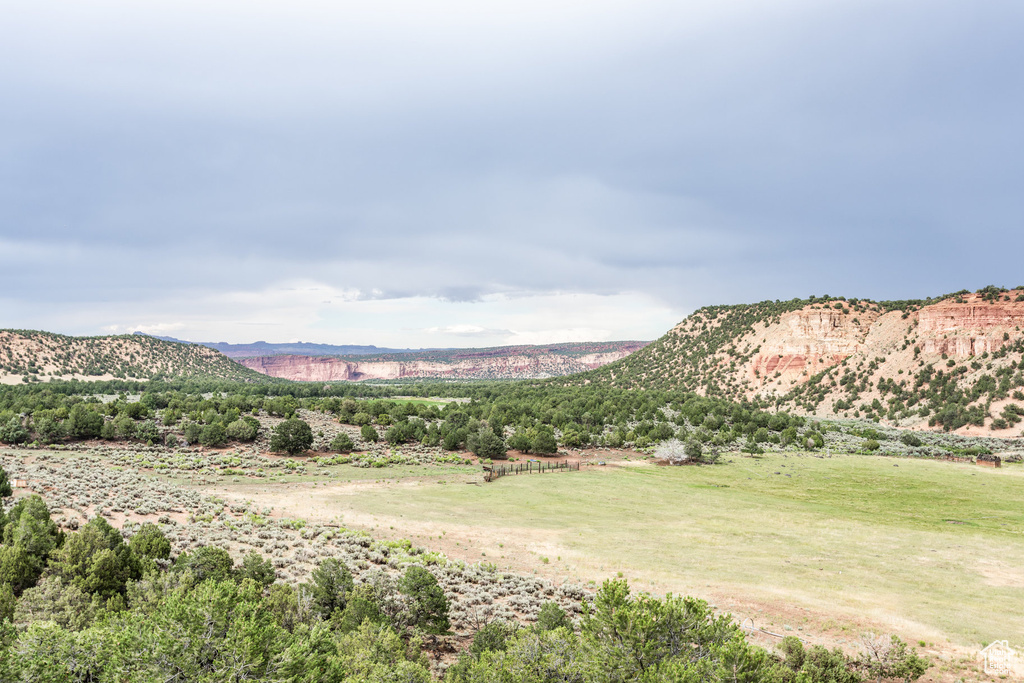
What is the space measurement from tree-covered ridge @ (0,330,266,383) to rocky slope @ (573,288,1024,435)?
119318 millimetres

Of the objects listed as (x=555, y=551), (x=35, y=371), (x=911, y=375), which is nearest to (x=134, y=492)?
(x=555, y=551)

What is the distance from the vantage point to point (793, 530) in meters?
30.2

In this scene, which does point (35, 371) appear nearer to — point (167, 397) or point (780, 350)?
point (167, 397)

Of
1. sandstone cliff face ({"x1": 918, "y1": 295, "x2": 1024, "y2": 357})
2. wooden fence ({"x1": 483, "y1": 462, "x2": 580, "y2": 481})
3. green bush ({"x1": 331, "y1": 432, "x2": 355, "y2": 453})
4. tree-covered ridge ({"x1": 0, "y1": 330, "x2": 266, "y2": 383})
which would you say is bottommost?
wooden fence ({"x1": 483, "y1": 462, "x2": 580, "y2": 481})

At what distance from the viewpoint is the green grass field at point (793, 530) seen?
20.0m

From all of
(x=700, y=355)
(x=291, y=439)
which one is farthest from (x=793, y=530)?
(x=700, y=355)

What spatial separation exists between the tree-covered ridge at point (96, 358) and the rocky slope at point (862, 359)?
11932 centimetres

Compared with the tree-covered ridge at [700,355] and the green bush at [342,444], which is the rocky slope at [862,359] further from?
the green bush at [342,444]

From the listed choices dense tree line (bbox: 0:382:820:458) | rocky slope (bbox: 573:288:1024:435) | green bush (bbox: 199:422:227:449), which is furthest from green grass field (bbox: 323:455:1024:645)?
rocky slope (bbox: 573:288:1024:435)

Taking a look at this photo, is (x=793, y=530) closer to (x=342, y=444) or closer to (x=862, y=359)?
(x=342, y=444)

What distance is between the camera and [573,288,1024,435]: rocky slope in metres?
74.1

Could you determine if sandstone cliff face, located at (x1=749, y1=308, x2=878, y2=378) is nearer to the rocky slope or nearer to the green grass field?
the rocky slope

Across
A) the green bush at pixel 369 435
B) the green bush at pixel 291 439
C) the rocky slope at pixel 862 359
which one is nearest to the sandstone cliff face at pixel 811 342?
the rocky slope at pixel 862 359

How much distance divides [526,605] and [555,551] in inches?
281
